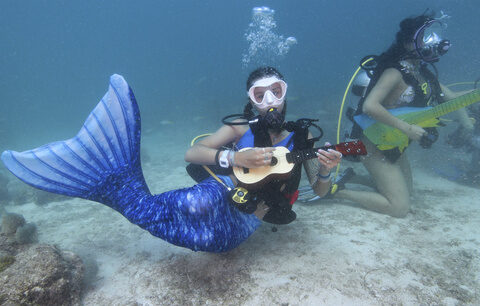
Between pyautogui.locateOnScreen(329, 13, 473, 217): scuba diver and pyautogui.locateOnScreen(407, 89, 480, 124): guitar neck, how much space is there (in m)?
0.33

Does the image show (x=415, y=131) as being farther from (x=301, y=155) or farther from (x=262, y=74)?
(x=262, y=74)

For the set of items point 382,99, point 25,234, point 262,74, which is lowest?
point 25,234

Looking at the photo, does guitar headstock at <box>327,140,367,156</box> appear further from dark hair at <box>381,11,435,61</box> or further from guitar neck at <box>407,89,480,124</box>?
dark hair at <box>381,11,435,61</box>

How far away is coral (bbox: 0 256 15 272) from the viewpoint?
2219 mm

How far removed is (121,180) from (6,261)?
1.29m

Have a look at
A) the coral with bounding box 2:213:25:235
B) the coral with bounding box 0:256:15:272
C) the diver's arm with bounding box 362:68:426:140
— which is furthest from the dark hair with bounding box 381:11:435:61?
the coral with bounding box 2:213:25:235

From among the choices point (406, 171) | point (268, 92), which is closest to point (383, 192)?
point (406, 171)

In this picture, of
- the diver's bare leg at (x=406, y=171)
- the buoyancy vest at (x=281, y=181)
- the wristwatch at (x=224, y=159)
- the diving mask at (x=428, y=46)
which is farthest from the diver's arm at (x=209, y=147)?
the diver's bare leg at (x=406, y=171)

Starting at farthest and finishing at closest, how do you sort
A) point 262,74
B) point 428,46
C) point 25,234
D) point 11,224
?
1. point 428,46
2. point 11,224
3. point 25,234
4. point 262,74

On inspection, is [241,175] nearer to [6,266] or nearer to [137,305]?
[137,305]

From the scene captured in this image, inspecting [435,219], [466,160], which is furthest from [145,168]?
[466,160]

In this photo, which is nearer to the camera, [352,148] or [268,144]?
[352,148]

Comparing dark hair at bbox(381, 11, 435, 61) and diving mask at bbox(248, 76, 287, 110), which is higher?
dark hair at bbox(381, 11, 435, 61)

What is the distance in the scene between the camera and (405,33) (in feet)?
12.5
